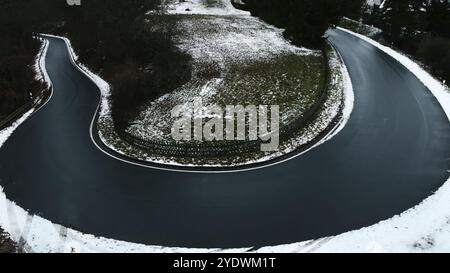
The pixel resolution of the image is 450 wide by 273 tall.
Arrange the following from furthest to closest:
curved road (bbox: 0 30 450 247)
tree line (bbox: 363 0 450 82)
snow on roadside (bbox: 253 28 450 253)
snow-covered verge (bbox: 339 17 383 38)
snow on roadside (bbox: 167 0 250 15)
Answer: snow on roadside (bbox: 167 0 250 15)
snow-covered verge (bbox: 339 17 383 38)
tree line (bbox: 363 0 450 82)
curved road (bbox: 0 30 450 247)
snow on roadside (bbox: 253 28 450 253)

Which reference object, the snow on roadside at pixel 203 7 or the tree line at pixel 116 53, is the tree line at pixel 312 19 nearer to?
the tree line at pixel 116 53

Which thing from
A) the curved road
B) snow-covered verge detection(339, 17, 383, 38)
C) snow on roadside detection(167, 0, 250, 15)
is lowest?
the curved road

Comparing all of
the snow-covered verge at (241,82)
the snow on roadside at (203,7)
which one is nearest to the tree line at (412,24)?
the snow-covered verge at (241,82)

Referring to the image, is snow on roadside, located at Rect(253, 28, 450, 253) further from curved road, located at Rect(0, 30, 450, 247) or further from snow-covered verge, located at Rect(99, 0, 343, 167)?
snow-covered verge, located at Rect(99, 0, 343, 167)

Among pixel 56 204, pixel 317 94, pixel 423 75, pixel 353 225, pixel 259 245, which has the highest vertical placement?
pixel 423 75

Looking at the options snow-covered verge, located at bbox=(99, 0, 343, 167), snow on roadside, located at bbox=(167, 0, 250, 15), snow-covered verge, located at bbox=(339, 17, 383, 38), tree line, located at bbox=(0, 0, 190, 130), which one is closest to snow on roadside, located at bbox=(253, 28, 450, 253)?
snow-covered verge, located at bbox=(99, 0, 343, 167)

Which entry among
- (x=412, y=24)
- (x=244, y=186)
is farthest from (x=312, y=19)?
(x=244, y=186)
